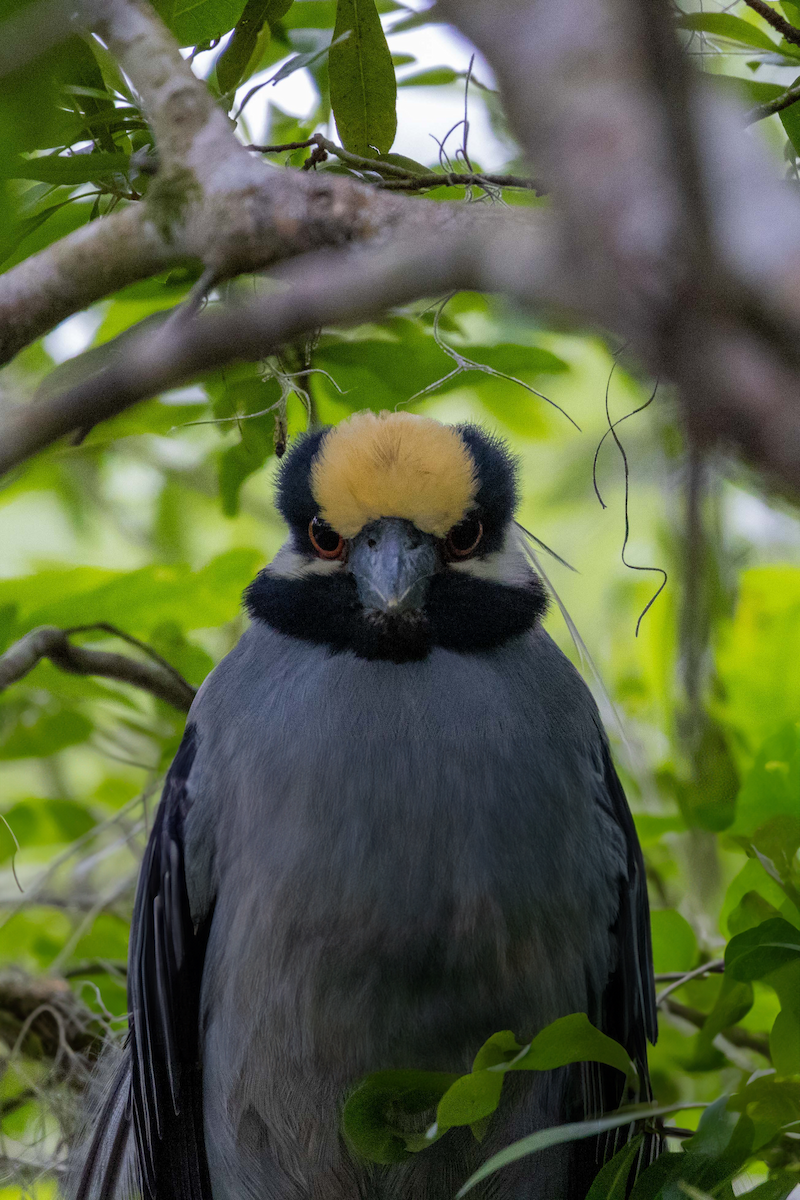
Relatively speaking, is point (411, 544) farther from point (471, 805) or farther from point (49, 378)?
point (49, 378)

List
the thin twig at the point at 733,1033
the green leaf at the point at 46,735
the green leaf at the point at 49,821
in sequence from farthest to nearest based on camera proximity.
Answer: the green leaf at the point at 49,821 → the green leaf at the point at 46,735 → the thin twig at the point at 733,1033

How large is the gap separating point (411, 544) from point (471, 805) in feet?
1.47

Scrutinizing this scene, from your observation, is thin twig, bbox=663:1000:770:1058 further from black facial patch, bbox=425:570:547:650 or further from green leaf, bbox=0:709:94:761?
green leaf, bbox=0:709:94:761

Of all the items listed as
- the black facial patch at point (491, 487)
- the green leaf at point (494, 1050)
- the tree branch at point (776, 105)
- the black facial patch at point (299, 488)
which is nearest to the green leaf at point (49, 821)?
the black facial patch at point (299, 488)

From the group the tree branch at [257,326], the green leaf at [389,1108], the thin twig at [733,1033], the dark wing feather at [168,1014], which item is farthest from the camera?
the thin twig at [733,1033]

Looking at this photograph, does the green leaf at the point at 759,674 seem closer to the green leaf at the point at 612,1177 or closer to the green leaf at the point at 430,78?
the green leaf at the point at 612,1177

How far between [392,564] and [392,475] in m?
0.16

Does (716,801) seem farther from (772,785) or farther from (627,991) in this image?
(627,991)

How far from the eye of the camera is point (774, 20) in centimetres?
153

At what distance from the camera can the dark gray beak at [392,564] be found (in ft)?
5.77

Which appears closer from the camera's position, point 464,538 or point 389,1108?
point 389,1108

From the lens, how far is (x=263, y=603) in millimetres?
2018

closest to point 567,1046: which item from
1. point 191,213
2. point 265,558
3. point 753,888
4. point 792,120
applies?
point 753,888

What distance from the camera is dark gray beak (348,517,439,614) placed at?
176cm
